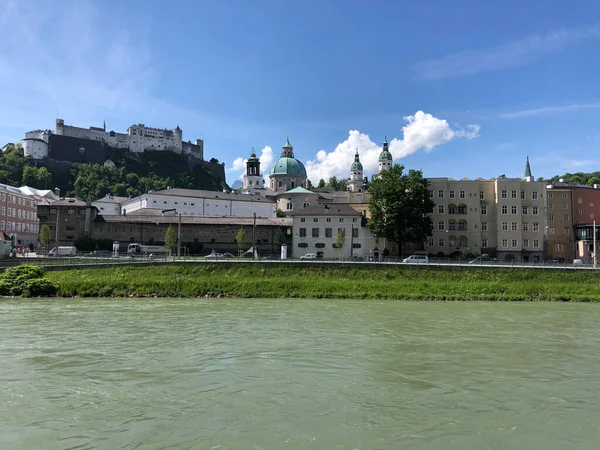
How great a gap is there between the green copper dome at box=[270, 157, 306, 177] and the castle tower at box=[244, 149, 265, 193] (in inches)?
557

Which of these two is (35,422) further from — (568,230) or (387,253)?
(568,230)

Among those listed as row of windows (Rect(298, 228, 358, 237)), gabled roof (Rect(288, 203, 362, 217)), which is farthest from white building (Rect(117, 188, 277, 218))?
row of windows (Rect(298, 228, 358, 237))

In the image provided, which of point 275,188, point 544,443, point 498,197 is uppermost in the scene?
point 275,188

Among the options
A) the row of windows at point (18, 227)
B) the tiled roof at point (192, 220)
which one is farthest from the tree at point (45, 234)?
the row of windows at point (18, 227)

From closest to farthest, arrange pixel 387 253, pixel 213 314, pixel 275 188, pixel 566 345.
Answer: pixel 566 345
pixel 213 314
pixel 387 253
pixel 275 188

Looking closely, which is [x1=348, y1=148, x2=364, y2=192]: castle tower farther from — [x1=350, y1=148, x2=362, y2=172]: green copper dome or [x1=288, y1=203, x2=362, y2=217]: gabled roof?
[x1=288, y1=203, x2=362, y2=217]: gabled roof

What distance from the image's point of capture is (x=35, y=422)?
30.7 feet

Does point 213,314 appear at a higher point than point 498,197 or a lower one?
lower

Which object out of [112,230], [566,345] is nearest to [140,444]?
[566,345]

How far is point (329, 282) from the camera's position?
36.6m

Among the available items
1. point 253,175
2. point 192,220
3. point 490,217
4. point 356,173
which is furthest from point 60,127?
point 490,217

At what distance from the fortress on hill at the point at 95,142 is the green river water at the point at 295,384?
119 metres

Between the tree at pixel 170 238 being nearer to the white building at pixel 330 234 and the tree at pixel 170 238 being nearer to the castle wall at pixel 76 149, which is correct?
the white building at pixel 330 234

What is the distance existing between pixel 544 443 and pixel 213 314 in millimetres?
18187
